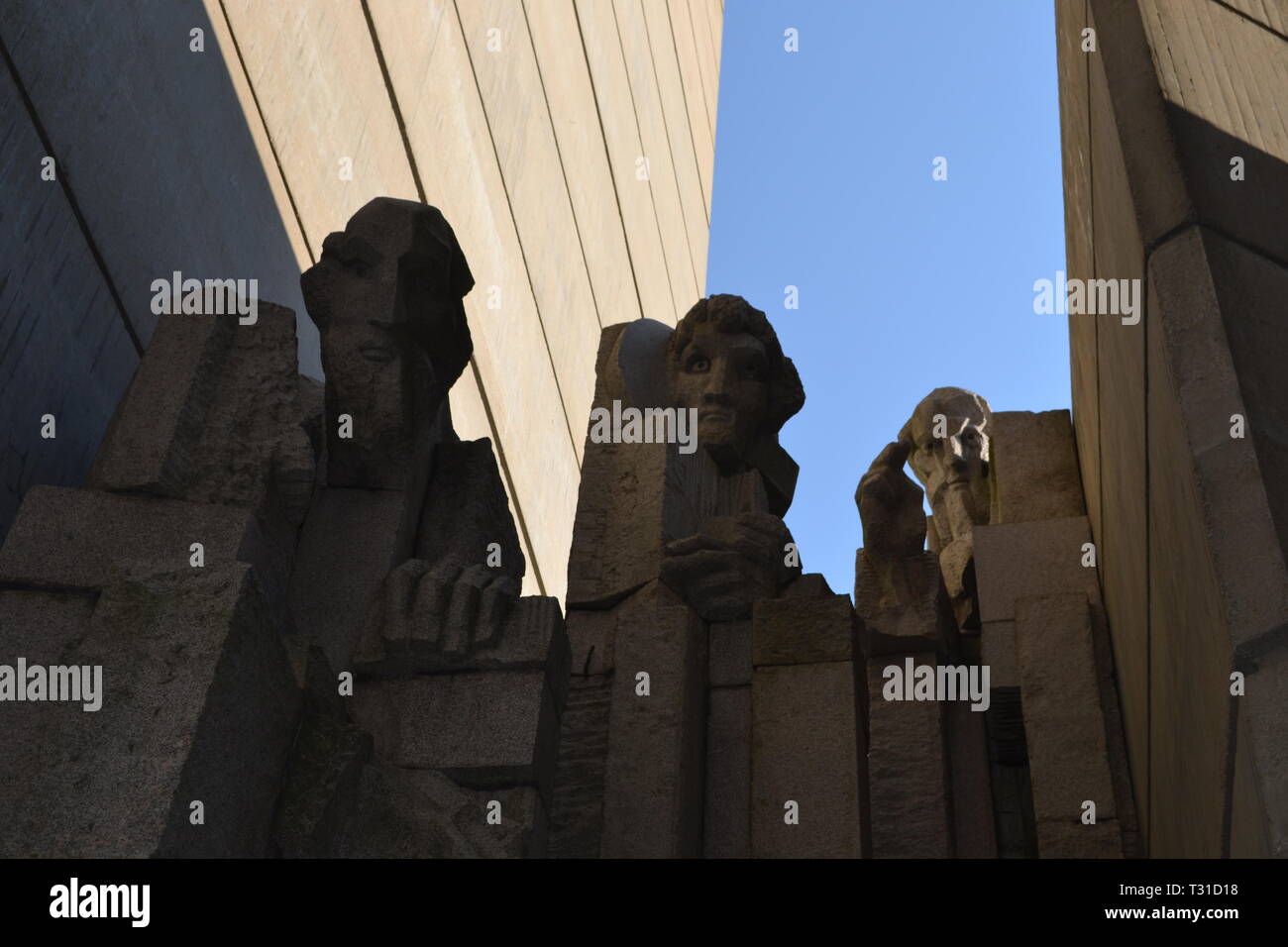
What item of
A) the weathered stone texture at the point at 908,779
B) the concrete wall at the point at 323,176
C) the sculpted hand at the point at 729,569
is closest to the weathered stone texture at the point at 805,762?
the sculpted hand at the point at 729,569

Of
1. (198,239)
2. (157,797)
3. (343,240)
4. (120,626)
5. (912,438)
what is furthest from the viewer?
(912,438)

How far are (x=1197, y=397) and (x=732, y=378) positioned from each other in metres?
2.56

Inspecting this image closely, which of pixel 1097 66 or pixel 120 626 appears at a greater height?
pixel 1097 66

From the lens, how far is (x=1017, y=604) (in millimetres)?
6027

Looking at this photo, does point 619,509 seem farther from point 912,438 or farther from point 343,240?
point 912,438

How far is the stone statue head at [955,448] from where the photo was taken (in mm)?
7344

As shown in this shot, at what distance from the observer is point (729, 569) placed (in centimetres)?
513

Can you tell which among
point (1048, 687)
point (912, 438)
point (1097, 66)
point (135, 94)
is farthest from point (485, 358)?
point (1097, 66)

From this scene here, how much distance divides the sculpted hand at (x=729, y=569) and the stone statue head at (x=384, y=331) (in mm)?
1032

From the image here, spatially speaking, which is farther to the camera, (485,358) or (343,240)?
(485,358)

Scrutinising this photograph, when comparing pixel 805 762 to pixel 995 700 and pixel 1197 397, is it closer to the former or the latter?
pixel 995 700

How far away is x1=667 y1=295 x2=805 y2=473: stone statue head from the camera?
577cm

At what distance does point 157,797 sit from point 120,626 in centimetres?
50
